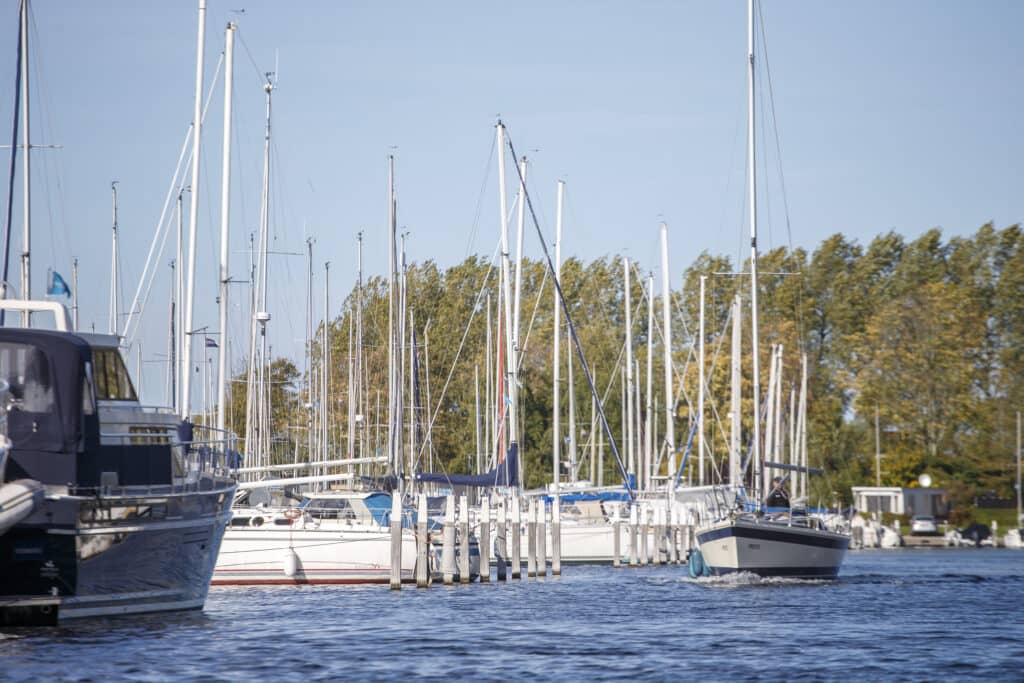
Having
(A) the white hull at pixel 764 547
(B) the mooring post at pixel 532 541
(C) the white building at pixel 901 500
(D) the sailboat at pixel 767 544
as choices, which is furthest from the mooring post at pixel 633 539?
(C) the white building at pixel 901 500

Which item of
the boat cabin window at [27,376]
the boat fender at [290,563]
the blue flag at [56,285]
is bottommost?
the boat fender at [290,563]

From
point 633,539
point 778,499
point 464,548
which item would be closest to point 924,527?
point 633,539

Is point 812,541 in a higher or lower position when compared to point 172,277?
lower

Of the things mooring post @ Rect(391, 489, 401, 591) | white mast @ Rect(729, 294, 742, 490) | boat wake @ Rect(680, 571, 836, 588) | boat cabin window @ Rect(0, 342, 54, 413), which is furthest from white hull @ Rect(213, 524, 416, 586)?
boat cabin window @ Rect(0, 342, 54, 413)

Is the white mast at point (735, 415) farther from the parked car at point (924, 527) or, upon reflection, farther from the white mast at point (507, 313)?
the parked car at point (924, 527)

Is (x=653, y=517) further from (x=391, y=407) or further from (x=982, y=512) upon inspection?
(x=982, y=512)

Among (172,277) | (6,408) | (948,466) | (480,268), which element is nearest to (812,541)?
(6,408)

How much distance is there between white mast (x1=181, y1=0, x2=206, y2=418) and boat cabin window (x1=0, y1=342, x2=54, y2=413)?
9147 mm

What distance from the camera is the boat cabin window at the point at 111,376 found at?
25.0 m

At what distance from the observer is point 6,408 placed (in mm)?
22219

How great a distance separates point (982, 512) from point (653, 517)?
39.8 m

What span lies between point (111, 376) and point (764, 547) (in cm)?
1825

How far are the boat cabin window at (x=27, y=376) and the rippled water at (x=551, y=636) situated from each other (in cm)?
352

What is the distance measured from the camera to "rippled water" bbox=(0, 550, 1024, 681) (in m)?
19.8
